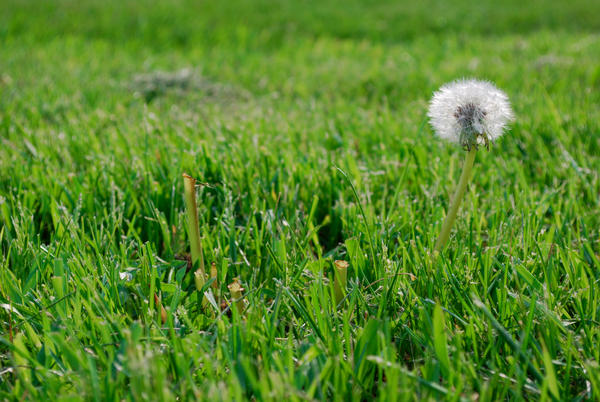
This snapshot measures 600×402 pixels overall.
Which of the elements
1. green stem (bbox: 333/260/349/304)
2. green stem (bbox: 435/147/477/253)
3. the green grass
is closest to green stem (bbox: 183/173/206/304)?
the green grass

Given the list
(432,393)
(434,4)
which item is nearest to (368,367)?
(432,393)

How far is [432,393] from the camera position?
3.45 feet

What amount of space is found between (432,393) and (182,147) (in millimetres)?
1870

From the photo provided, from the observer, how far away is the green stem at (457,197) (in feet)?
4.45

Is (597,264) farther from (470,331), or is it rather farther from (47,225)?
(47,225)

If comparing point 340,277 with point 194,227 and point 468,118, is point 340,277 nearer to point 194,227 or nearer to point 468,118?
point 194,227

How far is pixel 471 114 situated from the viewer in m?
1.35

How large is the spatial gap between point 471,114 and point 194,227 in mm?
848

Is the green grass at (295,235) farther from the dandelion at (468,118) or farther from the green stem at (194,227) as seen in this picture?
the dandelion at (468,118)

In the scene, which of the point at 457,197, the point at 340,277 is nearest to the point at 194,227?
the point at 340,277

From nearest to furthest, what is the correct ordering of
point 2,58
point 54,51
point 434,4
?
point 2,58
point 54,51
point 434,4

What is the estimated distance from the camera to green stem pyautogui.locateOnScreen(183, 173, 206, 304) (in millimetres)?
1293

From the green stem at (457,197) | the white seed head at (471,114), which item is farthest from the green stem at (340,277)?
the white seed head at (471,114)

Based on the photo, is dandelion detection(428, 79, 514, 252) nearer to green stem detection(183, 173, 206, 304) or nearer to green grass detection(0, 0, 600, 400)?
green grass detection(0, 0, 600, 400)
